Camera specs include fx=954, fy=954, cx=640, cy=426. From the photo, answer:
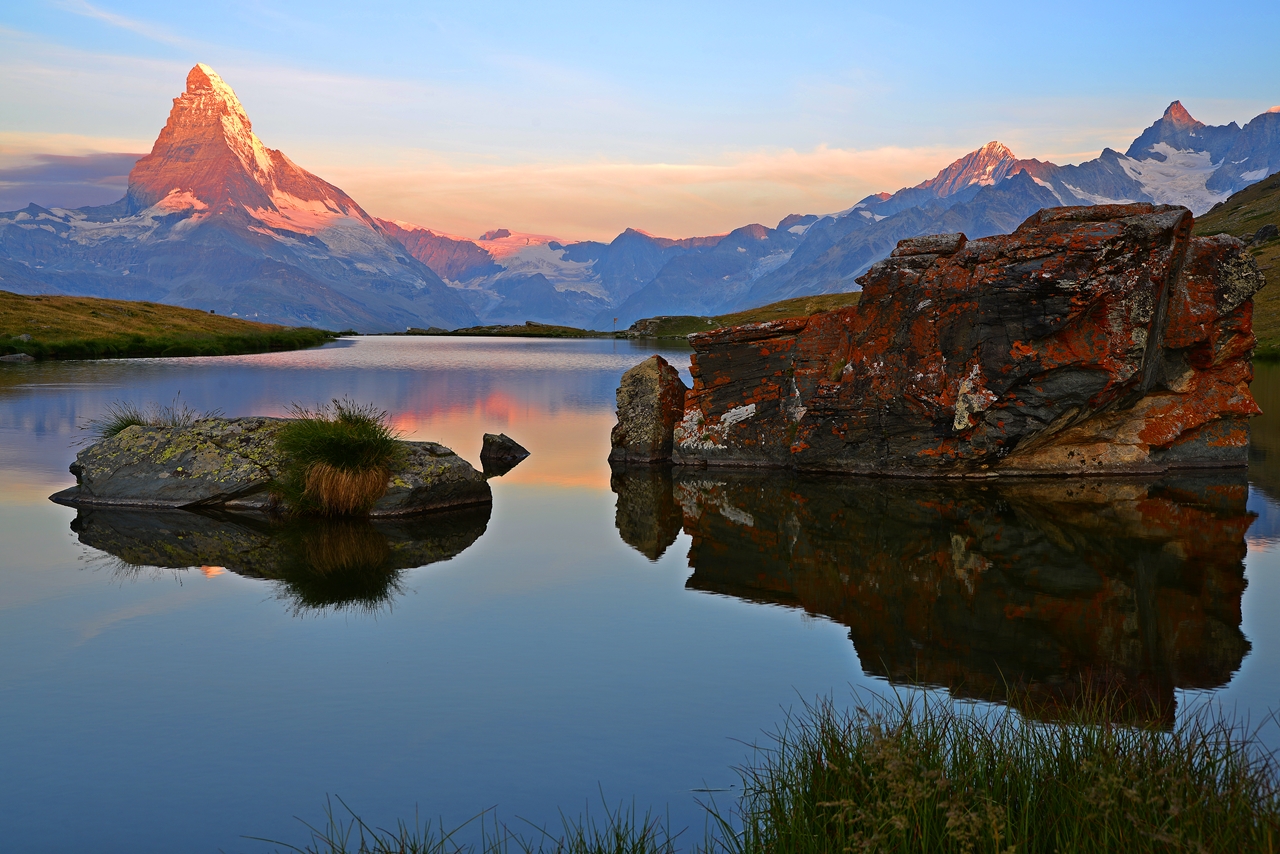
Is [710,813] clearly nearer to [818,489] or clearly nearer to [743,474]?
[818,489]

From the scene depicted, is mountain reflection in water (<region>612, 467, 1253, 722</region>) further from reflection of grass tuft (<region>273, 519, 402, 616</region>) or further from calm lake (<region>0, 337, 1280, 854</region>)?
reflection of grass tuft (<region>273, 519, 402, 616</region>)

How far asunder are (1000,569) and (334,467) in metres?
12.4

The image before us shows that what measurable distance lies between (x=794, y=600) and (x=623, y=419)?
1535 centimetres

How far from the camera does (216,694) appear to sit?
9.39 meters

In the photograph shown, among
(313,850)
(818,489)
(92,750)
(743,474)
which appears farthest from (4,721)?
(743,474)

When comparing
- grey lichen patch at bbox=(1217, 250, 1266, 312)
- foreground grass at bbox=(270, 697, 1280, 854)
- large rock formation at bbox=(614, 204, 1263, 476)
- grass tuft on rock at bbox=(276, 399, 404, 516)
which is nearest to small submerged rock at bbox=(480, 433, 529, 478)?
large rock formation at bbox=(614, 204, 1263, 476)

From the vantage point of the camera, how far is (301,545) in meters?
16.3

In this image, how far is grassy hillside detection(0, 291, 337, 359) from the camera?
247ft

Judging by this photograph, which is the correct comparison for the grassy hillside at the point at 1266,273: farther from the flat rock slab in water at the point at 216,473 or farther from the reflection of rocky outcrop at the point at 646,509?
the flat rock slab in water at the point at 216,473

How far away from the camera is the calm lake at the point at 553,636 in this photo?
760cm

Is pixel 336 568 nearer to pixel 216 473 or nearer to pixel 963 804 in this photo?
pixel 216 473

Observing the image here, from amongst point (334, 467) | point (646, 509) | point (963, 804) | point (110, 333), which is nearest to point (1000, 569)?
point (646, 509)

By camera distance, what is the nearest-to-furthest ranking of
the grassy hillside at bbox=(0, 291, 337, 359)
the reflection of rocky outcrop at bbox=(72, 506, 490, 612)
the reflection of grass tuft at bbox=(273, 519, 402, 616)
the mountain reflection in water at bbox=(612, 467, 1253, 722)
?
1. the mountain reflection in water at bbox=(612, 467, 1253, 722)
2. the reflection of grass tuft at bbox=(273, 519, 402, 616)
3. the reflection of rocky outcrop at bbox=(72, 506, 490, 612)
4. the grassy hillside at bbox=(0, 291, 337, 359)

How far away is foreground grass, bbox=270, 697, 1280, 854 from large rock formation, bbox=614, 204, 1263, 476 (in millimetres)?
15254
